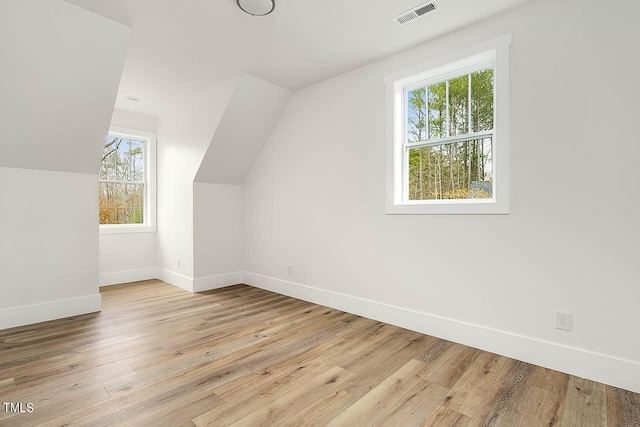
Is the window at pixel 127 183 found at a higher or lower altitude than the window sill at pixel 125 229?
higher

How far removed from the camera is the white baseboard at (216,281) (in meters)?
4.31

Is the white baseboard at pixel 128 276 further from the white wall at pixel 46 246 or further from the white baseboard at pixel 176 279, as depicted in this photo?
the white wall at pixel 46 246

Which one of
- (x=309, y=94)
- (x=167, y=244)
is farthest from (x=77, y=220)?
(x=309, y=94)

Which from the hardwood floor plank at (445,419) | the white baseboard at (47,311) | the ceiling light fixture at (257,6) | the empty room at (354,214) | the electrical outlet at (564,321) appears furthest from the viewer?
the white baseboard at (47,311)

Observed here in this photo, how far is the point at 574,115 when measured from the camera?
2.16 m

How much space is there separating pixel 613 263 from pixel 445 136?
151 cm

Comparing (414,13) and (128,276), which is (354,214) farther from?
(128,276)

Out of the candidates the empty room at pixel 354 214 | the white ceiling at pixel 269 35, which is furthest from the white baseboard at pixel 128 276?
the white ceiling at pixel 269 35

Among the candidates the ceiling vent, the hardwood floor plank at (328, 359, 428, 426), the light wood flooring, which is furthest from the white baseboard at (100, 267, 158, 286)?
the ceiling vent

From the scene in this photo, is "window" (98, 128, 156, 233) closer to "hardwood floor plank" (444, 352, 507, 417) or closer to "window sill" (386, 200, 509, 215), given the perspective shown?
"window sill" (386, 200, 509, 215)

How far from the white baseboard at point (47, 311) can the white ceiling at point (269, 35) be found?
249 cm

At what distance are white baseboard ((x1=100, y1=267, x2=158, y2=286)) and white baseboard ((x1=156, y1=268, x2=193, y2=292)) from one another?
0.12 m

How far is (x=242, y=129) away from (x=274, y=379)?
301 centimetres

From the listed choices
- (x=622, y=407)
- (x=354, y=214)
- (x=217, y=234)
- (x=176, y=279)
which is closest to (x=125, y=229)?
(x=176, y=279)
